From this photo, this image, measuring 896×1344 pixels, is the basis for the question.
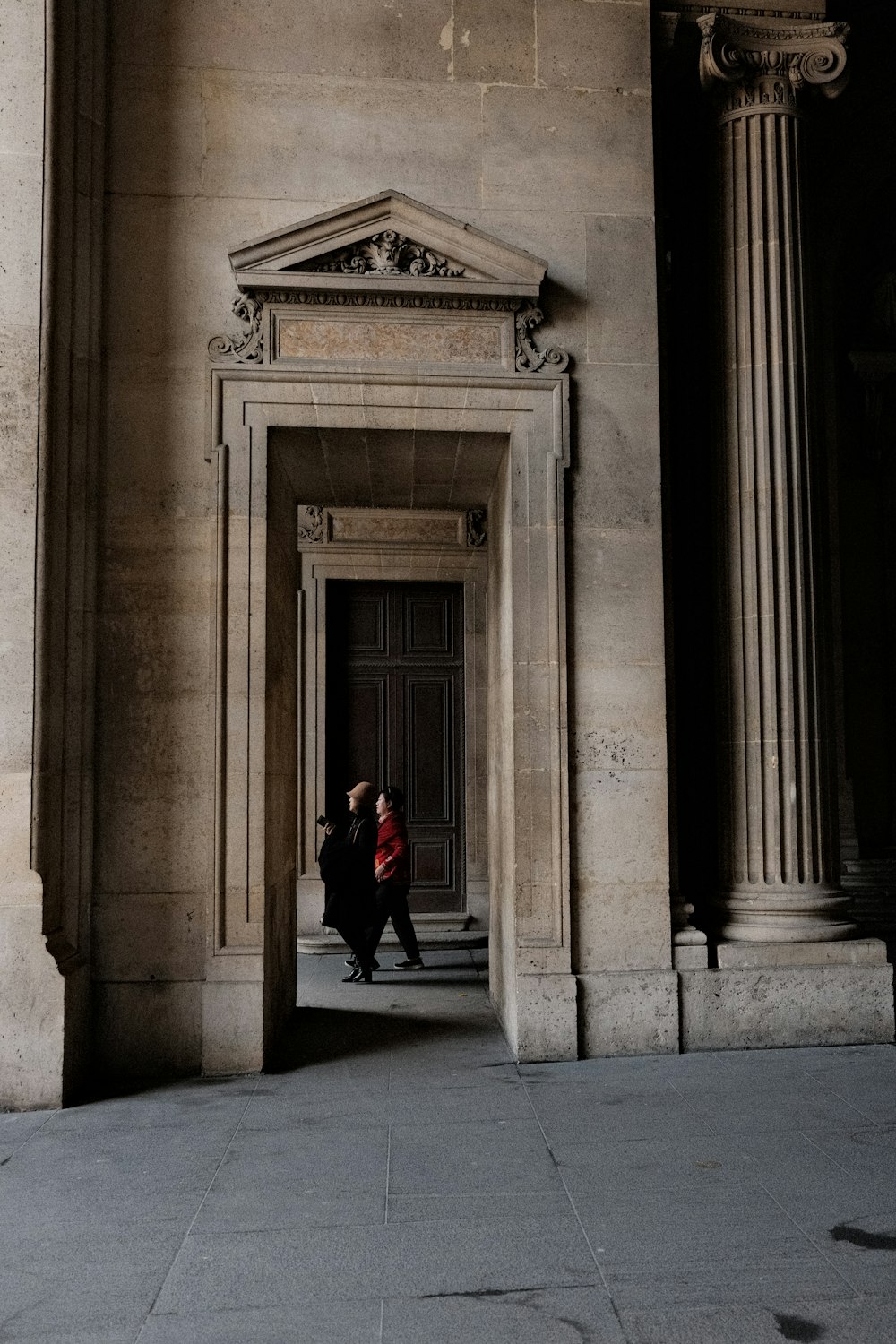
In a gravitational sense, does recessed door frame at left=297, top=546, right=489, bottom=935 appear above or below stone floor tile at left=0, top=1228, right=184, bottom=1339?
above

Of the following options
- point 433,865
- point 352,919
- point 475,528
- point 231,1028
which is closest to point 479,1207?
point 231,1028

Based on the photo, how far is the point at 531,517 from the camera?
23.2ft

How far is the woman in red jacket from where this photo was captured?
991 centimetres

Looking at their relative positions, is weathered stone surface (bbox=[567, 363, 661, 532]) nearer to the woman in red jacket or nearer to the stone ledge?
the stone ledge

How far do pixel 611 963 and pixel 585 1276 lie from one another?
10.2ft

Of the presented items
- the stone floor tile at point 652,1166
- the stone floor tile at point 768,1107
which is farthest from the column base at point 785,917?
the stone floor tile at point 652,1166

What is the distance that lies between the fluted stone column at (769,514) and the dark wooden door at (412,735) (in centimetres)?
539

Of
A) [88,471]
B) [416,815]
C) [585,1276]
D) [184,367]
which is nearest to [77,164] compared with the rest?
[184,367]

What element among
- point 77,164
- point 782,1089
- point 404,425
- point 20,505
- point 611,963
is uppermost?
point 77,164

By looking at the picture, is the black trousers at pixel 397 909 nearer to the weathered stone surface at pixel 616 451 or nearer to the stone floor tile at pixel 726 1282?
the weathered stone surface at pixel 616 451

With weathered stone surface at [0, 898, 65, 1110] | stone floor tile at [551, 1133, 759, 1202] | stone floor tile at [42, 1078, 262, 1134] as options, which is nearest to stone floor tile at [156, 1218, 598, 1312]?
stone floor tile at [551, 1133, 759, 1202]

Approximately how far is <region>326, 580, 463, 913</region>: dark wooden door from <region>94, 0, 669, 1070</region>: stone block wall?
18.6 ft

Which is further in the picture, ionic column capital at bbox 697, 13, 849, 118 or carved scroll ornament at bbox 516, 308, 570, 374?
ionic column capital at bbox 697, 13, 849, 118

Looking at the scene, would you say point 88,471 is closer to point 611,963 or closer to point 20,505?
point 20,505
